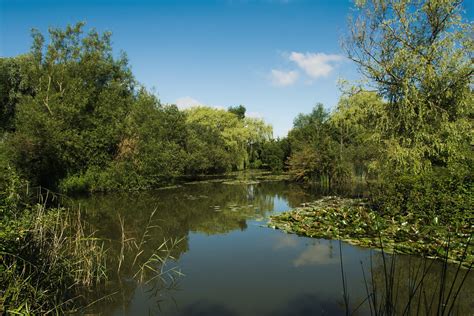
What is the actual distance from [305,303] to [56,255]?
4.28 m

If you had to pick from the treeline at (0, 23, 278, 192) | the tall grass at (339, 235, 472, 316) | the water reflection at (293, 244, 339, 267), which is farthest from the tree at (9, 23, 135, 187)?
the tall grass at (339, 235, 472, 316)

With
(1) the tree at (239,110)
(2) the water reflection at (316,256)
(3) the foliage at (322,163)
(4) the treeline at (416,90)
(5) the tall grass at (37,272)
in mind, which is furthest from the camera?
(1) the tree at (239,110)

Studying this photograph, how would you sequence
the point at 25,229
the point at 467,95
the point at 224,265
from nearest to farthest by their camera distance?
the point at 25,229 → the point at 224,265 → the point at 467,95

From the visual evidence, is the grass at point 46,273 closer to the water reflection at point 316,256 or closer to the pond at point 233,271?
the pond at point 233,271

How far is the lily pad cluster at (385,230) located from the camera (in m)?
7.61

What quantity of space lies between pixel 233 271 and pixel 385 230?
453 centimetres

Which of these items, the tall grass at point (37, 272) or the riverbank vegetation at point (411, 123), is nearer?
the tall grass at point (37, 272)

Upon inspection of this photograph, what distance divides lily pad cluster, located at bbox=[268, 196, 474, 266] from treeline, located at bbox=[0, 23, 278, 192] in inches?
541

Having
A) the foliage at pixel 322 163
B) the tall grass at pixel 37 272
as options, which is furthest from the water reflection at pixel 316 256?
the foliage at pixel 322 163

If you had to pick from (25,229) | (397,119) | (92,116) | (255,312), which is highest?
(92,116)

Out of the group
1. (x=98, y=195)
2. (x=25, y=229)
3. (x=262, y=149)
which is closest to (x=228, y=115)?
(x=262, y=149)

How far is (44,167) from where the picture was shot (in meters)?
20.1

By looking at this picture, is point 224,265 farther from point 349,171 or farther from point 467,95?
point 349,171

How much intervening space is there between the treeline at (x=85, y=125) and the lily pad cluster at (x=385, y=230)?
45.1ft
